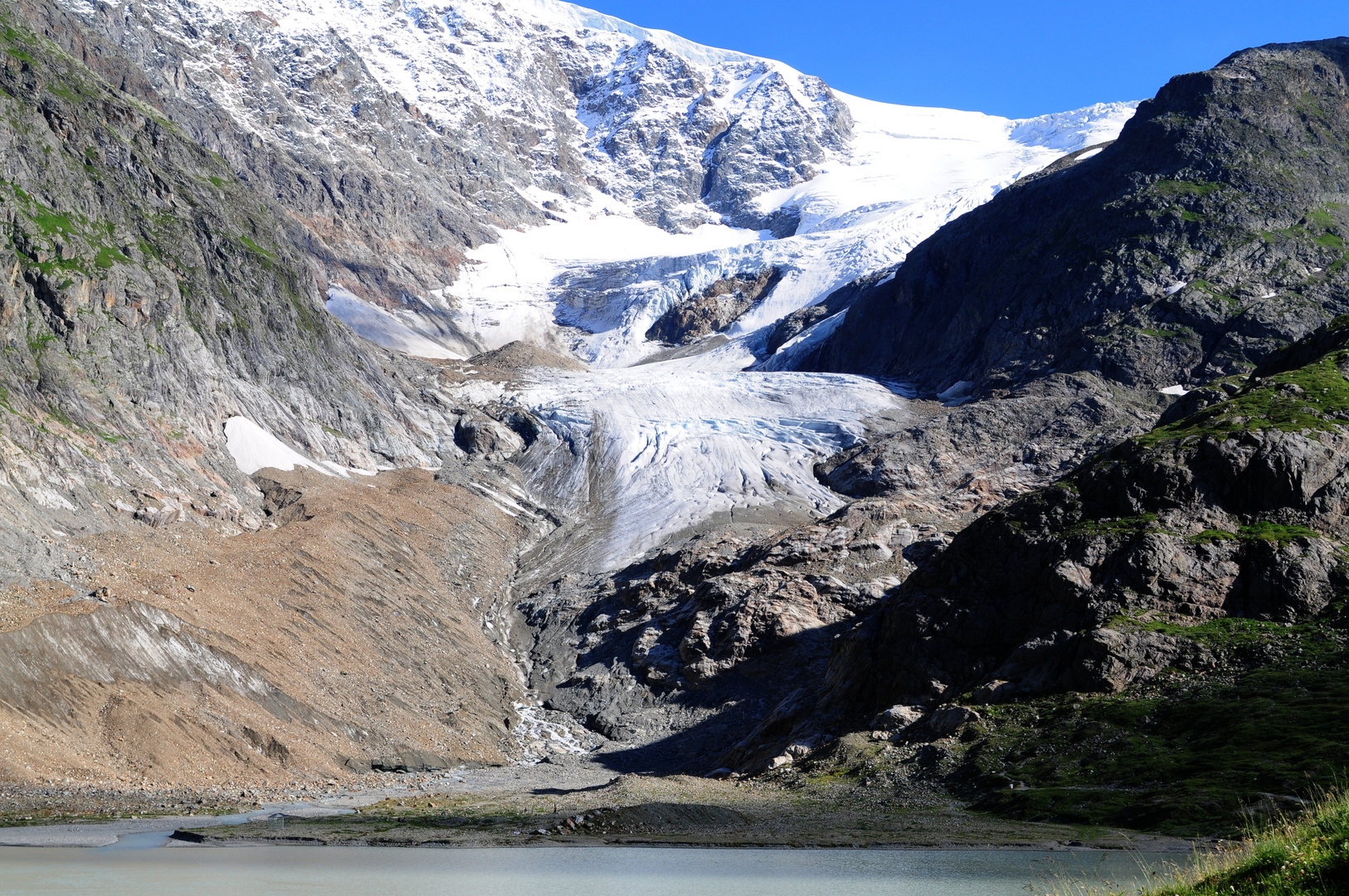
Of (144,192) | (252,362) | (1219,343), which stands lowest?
(1219,343)

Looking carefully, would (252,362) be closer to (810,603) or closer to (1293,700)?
(810,603)

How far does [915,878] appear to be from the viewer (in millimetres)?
35531

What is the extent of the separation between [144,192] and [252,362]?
22.7 m

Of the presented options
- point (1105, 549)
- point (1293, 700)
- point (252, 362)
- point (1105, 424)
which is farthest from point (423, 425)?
point (1293, 700)

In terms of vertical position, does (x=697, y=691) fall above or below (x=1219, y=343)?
below

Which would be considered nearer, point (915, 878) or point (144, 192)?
point (915, 878)

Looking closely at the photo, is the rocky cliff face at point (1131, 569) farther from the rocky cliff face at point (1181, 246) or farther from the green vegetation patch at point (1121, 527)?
the rocky cliff face at point (1181, 246)

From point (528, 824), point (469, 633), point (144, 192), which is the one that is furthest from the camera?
point (144, 192)

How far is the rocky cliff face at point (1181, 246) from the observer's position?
15412 cm

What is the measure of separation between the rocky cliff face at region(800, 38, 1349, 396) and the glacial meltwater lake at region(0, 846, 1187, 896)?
423 feet

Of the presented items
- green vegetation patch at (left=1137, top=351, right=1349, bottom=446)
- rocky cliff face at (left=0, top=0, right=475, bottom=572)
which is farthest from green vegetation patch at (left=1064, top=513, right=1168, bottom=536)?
rocky cliff face at (left=0, top=0, right=475, bottom=572)

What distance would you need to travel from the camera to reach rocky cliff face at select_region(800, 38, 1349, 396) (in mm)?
154125

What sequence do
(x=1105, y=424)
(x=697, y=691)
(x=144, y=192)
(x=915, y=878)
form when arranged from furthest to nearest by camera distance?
(x=1105, y=424)
(x=144, y=192)
(x=697, y=691)
(x=915, y=878)

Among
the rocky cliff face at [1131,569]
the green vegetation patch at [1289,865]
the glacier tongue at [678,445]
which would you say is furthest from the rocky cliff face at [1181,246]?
the green vegetation patch at [1289,865]
